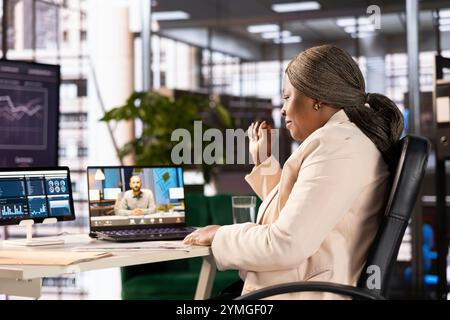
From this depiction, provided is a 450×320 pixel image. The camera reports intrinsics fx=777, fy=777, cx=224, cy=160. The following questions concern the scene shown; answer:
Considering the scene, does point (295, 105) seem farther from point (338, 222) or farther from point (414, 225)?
point (414, 225)

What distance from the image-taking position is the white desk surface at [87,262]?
82.9 inches

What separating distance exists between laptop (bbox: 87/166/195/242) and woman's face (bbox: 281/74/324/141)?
78 cm

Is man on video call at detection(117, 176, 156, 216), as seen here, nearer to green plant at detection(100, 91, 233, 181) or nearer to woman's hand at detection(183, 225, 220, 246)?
woman's hand at detection(183, 225, 220, 246)

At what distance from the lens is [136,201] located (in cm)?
309

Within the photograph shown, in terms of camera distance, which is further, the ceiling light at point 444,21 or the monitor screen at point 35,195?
the ceiling light at point 444,21

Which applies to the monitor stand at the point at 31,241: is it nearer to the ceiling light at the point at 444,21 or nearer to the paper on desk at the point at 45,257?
the paper on desk at the point at 45,257

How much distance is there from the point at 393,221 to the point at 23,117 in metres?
2.43

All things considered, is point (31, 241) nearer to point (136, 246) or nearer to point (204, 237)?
point (136, 246)

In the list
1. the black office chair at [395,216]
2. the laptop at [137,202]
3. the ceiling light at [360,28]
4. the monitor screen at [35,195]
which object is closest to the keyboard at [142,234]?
the laptop at [137,202]

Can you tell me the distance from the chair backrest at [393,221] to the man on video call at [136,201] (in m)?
1.19

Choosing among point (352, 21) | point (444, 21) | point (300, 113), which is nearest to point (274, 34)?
point (352, 21)

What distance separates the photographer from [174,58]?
6895 mm

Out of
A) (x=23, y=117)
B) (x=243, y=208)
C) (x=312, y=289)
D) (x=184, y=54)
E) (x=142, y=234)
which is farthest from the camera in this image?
(x=184, y=54)

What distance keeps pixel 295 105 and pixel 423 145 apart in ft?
1.30
